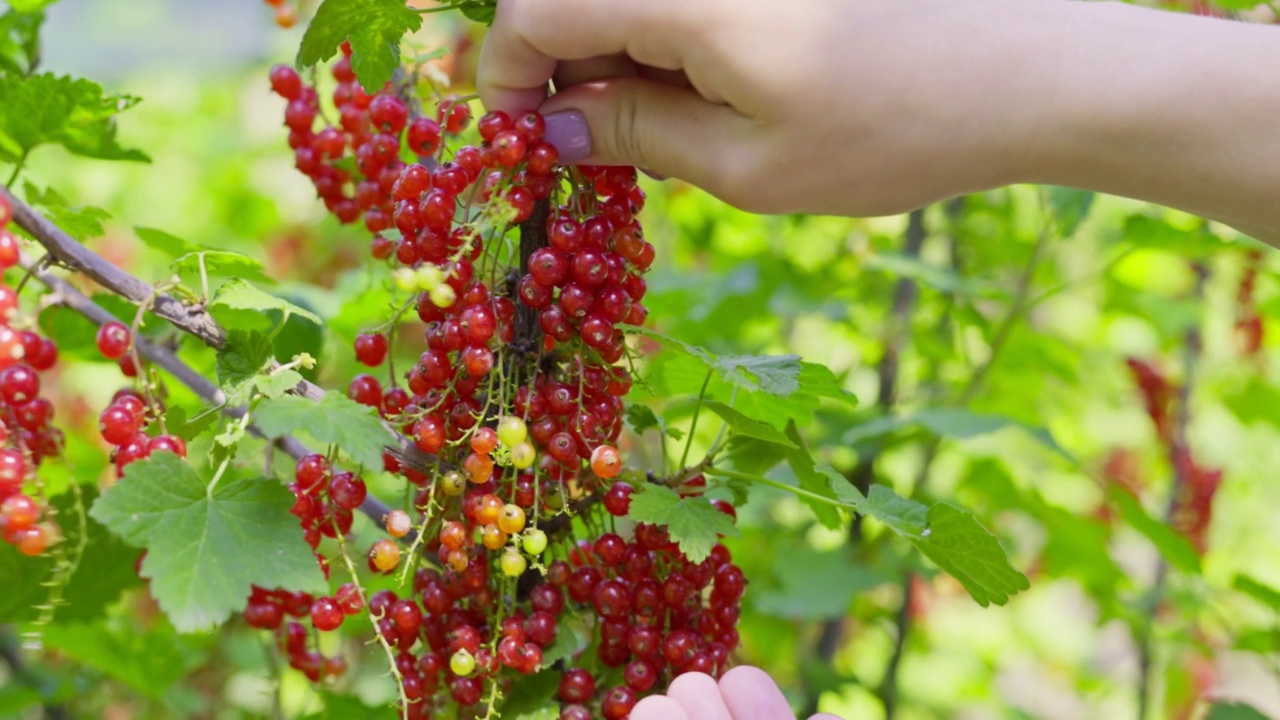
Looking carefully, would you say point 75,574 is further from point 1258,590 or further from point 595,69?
point 1258,590

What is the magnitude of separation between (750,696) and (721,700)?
0.03 m

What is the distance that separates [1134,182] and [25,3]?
34.7 inches

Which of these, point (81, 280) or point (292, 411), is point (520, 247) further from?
point (81, 280)

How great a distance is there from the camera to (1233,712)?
4.38 feet

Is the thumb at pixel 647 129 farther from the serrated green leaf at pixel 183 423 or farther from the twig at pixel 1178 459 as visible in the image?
the twig at pixel 1178 459

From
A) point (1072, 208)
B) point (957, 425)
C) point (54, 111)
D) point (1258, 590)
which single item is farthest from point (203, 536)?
point (1258, 590)

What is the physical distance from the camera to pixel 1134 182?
685mm

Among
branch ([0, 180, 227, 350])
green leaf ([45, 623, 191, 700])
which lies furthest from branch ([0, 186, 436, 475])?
green leaf ([45, 623, 191, 700])

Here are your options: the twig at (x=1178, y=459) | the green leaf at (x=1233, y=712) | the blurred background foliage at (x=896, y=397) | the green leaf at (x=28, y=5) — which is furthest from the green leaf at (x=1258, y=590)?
the green leaf at (x=28, y=5)

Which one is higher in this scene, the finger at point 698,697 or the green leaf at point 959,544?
the green leaf at point 959,544

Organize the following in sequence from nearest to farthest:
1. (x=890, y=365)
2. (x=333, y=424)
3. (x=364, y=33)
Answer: (x=333, y=424) < (x=364, y=33) < (x=890, y=365)

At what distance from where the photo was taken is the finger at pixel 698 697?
2.11ft

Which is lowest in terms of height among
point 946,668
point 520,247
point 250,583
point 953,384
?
point 946,668

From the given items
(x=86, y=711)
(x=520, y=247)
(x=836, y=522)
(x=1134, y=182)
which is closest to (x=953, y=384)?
(x=836, y=522)
